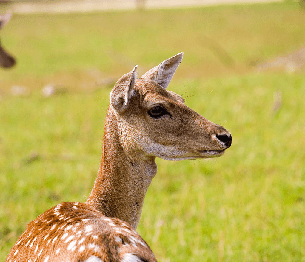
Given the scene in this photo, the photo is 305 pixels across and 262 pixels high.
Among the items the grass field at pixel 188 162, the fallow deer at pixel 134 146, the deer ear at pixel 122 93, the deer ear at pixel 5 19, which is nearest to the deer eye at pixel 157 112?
the fallow deer at pixel 134 146

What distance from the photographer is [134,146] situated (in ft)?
9.73

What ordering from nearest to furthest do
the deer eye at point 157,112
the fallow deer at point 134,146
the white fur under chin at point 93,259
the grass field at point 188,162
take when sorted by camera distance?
1. the white fur under chin at point 93,259
2. the fallow deer at point 134,146
3. the deer eye at point 157,112
4. the grass field at point 188,162

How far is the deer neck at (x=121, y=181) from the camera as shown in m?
3.04

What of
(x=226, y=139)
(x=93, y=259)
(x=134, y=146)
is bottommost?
(x=93, y=259)

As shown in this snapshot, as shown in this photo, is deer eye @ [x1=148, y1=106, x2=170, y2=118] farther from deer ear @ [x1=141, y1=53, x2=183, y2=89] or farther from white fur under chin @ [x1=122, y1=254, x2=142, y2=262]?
white fur under chin @ [x1=122, y1=254, x2=142, y2=262]

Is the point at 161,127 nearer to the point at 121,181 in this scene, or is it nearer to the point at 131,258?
the point at 121,181

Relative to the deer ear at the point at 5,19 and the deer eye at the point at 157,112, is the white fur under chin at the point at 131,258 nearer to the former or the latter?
the deer eye at the point at 157,112

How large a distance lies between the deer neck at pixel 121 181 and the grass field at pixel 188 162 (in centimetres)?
A: 66

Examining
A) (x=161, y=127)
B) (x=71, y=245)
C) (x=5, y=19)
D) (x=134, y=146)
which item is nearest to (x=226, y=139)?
(x=161, y=127)

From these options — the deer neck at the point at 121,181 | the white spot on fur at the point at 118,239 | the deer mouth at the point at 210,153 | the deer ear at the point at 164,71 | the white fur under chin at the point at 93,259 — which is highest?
the deer ear at the point at 164,71

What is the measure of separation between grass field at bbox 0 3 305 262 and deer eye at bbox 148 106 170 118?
1.73 feet

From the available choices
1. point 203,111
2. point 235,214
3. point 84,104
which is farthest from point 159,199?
point 84,104

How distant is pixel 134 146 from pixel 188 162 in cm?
463

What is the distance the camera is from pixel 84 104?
35.2ft
